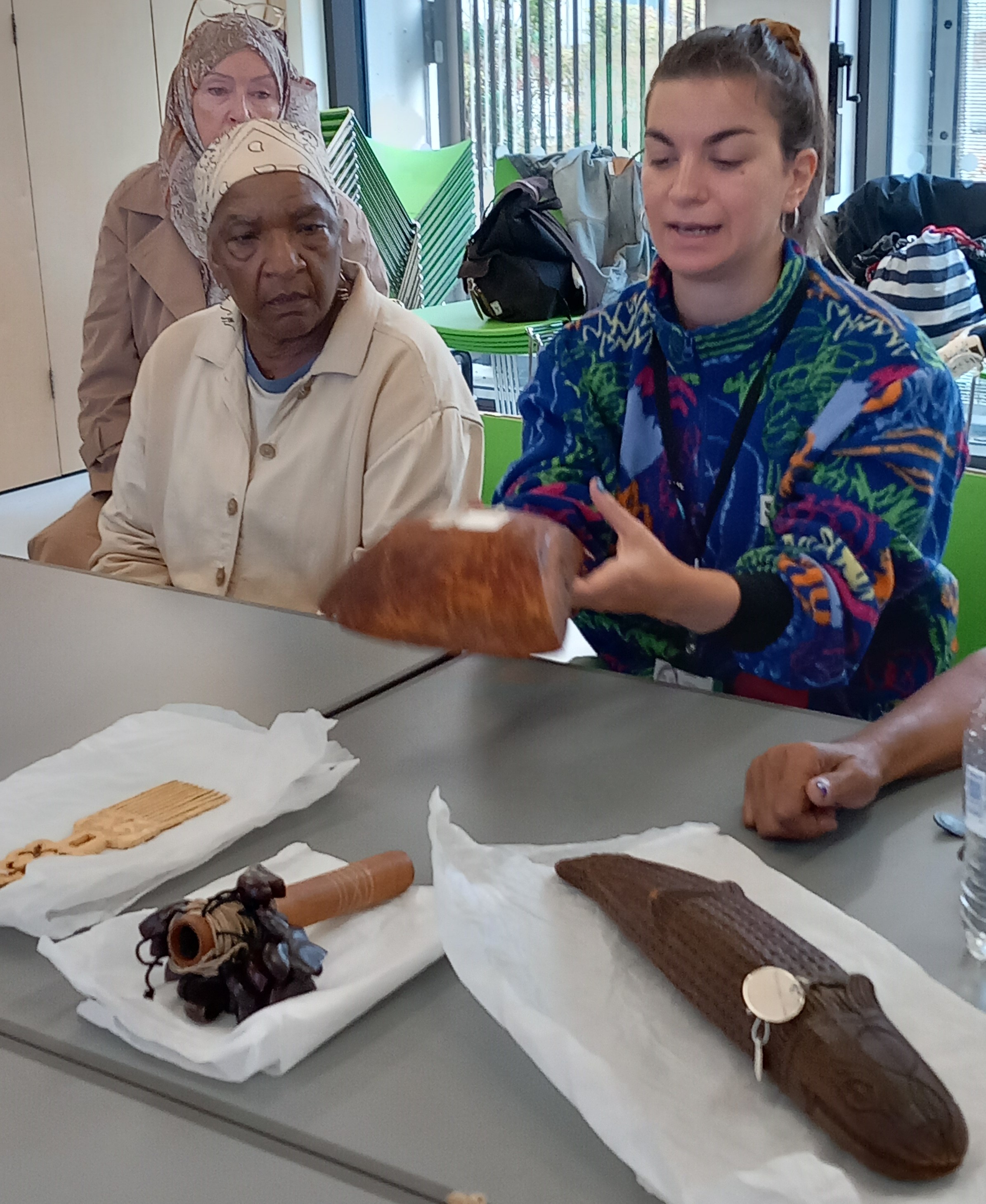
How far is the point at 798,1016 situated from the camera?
2.29 ft

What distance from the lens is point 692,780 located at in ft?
3.71

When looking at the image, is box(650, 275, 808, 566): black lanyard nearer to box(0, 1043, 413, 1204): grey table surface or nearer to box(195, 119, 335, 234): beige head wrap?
box(195, 119, 335, 234): beige head wrap

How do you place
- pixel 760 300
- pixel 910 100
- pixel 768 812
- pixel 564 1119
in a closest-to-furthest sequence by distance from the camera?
pixel 564 1119 → pixel 768 812 → pixel 760 300 → pixel 910 100

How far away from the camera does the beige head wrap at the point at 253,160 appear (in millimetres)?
1826

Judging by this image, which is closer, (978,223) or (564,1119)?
(564,1119)

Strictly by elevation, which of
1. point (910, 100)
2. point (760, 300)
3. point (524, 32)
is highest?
point (524, 32)

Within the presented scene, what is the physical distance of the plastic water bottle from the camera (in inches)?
33.6

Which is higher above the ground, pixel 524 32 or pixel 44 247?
pixel 524 32

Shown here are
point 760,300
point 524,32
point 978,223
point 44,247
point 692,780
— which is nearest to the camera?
point 692,780

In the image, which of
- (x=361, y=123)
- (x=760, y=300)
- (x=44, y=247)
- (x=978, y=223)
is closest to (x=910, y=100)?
(x=978, y=223)

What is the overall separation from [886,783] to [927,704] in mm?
100

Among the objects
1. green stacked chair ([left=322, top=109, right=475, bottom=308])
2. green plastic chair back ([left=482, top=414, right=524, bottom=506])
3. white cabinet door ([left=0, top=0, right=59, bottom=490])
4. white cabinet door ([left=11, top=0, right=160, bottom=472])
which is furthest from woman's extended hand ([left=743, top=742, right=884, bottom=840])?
white cabinet door ([left=0, top=0, right=59, bottom=490])

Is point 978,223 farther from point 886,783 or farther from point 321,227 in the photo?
point 886,783

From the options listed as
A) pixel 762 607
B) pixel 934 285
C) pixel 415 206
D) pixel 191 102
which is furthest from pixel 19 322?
pixel 762 607
